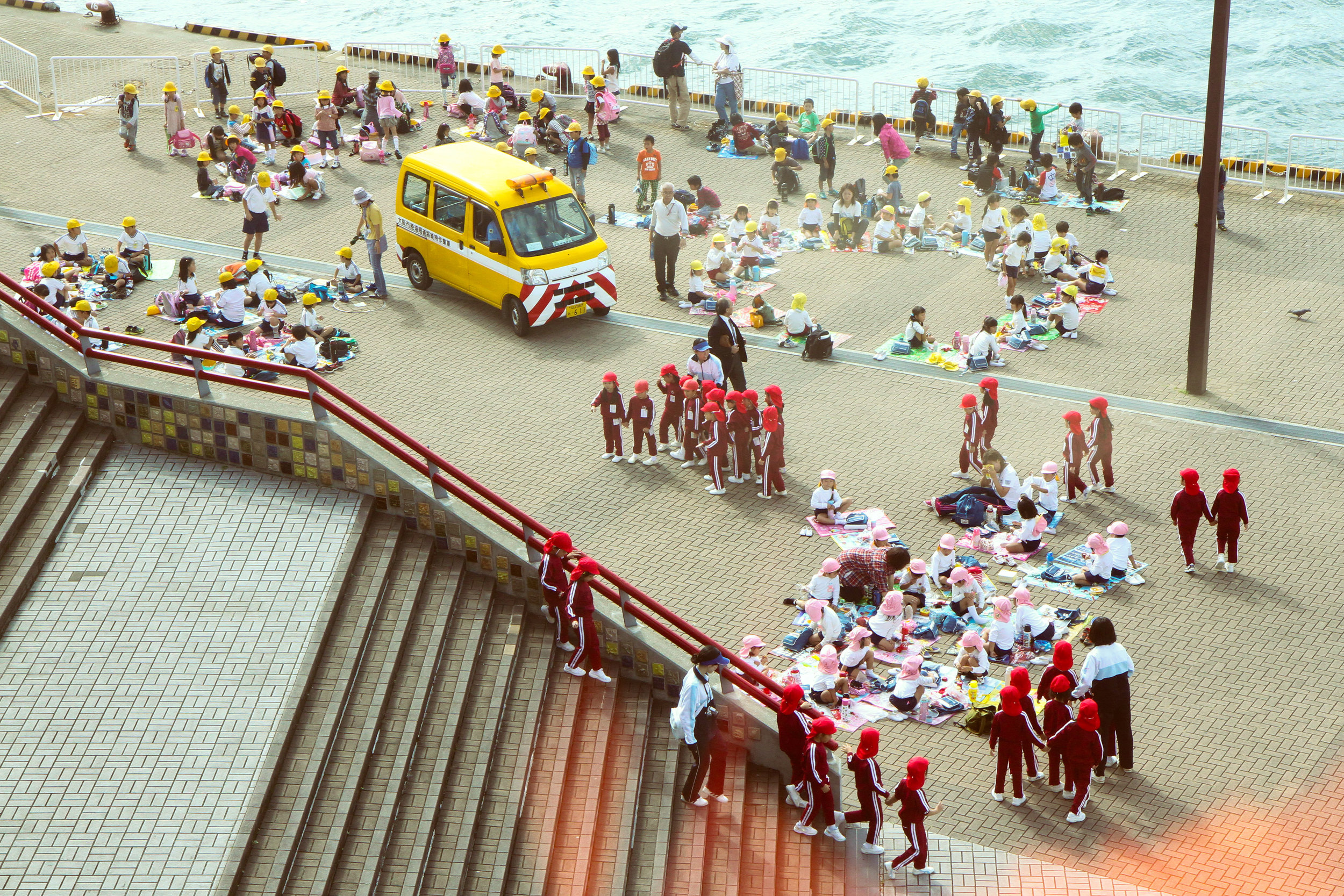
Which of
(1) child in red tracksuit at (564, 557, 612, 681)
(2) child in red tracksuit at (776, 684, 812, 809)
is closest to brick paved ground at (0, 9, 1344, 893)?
(2) child in red tracksuit at (776, 684, 812, 809)

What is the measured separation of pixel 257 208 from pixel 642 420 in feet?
29.7

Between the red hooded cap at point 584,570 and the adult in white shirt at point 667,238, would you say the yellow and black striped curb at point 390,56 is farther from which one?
the red hooded cap at point 584,570

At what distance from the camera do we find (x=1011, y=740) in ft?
39.3

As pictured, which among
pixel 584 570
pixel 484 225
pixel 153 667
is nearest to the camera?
pixel 153 667

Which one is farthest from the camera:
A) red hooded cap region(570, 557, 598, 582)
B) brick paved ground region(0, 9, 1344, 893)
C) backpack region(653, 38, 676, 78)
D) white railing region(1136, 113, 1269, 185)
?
backpack region(653, 38, 676, 78)

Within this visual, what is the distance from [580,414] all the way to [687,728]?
8.91 m

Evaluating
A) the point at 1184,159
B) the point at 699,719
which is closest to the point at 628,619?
the point at 699,719

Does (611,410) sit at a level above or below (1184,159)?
below

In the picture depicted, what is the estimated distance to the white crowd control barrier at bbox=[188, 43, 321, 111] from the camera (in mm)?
31750

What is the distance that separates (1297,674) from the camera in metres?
13.8

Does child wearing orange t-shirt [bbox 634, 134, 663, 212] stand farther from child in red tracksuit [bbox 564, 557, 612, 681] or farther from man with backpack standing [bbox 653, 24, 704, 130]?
child in red tracksuit [bbox 564, 557, 612, 681]

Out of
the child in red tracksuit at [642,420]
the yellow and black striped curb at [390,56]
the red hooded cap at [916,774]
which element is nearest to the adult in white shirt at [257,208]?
the child in red tracksuit at [642,420]

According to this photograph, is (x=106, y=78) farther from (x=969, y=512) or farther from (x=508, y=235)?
(x=969, y=512)

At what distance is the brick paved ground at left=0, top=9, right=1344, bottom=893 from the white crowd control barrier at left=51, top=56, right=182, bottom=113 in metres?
3.74
